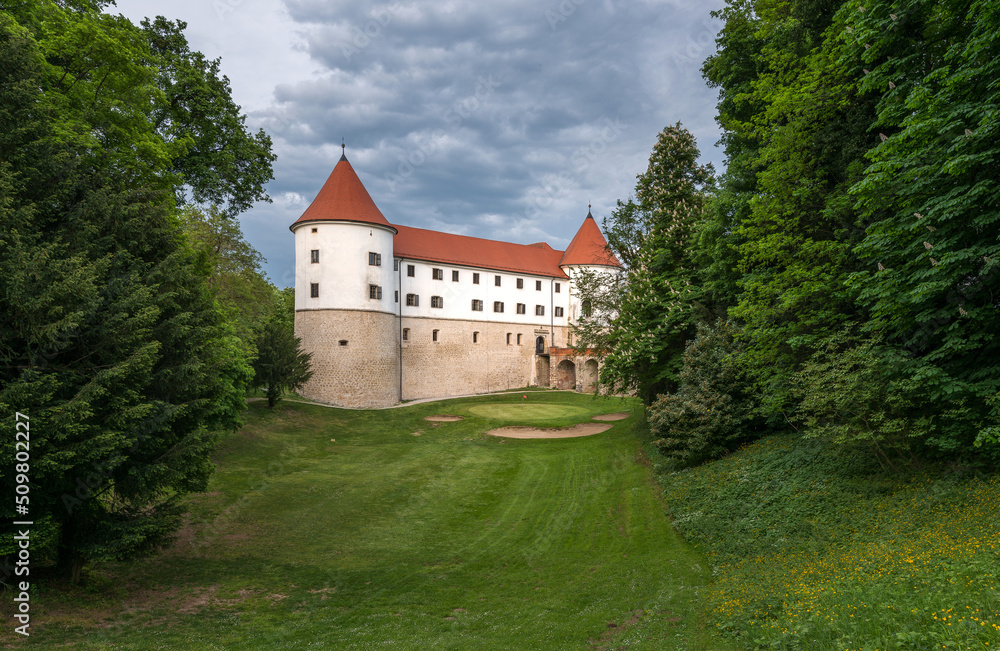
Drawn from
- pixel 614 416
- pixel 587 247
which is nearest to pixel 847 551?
pixel 614 416

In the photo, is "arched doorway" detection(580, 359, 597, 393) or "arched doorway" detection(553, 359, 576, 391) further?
"arched doorway" detection(553, 359, 576, 391)

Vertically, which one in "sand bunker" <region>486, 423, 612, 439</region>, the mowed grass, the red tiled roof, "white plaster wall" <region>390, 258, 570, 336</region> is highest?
the red tiled roof

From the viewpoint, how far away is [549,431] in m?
31.3

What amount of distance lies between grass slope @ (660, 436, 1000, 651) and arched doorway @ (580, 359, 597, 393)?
124 ft

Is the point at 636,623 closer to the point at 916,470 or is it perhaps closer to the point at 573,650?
the point at 573,650

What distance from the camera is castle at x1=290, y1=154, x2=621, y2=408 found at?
40.6 m

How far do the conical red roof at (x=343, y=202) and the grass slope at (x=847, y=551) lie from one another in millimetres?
32871

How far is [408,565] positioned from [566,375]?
44334mm

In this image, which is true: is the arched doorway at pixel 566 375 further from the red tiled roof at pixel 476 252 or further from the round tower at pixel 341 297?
the round tower at pixel 341 297

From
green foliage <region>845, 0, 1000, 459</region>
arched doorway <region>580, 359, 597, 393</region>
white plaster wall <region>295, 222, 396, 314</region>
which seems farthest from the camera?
arched doorway <region>580, 359, 597, 393</region>

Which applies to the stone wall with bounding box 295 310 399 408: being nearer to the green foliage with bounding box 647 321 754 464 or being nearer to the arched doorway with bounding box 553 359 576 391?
the arched doorway with bounding box 553 359 576 391

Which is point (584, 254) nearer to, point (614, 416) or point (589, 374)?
point (589, 374)

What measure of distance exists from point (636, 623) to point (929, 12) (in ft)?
45.3

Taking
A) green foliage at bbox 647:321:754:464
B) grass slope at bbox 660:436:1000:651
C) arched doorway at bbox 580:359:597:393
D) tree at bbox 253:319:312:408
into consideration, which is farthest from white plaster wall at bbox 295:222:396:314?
grass slope at bbox 660:436:1000:651
